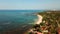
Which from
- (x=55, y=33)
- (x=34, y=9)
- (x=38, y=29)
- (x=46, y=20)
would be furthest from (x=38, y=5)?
(x=55, y=33)

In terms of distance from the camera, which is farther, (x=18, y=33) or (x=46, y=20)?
(x=46, y=20)

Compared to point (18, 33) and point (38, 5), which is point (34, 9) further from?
point (18, 33)

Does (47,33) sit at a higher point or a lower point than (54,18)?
lower

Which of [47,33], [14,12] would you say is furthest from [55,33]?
[14,12]

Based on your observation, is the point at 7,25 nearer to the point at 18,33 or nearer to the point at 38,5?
the point at 18,33

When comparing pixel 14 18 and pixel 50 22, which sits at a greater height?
pixel 14 18

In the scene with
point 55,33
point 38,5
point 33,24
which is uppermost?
point 38,5
